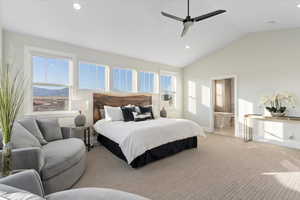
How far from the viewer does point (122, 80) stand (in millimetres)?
5289

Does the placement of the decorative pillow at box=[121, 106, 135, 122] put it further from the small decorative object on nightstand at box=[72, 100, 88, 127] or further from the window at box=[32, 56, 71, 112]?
the window at box=[32, 56, 71, 112]

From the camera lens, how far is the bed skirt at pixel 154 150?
10.0 ft

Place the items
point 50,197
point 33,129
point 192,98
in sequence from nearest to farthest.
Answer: point 50,197 < point 33,129 < point 192,98

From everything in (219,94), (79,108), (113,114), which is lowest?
(113,114)

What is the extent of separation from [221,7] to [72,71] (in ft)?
13.2

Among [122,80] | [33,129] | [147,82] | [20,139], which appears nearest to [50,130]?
[33,129]

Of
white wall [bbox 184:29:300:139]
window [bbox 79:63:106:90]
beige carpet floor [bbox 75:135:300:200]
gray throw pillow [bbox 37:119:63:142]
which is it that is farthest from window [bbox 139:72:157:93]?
gray throw pillow [bbox 37:119:63:142]

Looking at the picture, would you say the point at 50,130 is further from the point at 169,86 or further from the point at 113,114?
the point at 169,86

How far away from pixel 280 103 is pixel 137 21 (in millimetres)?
4515

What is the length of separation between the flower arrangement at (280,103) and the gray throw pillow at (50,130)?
5.36 metres

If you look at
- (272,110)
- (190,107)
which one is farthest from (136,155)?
(190,107)

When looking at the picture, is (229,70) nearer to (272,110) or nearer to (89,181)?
(272,110)

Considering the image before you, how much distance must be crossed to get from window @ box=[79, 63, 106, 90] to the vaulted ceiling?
1.93 feet

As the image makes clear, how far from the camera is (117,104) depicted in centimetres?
503
